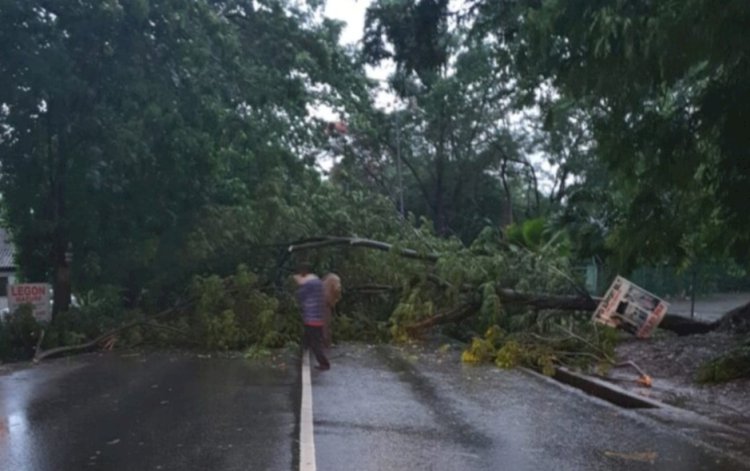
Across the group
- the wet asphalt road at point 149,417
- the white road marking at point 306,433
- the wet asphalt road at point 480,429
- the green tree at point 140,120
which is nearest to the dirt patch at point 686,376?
the wet asphalt road at point 480,429

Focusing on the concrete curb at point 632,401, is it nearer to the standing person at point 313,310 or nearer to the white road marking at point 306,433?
the standing person at point 313,310

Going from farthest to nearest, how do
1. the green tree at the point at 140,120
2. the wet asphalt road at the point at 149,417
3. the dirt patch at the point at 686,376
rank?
the green tree at the point at 140,120 < the dirt patch at the point at 686,376 < the wet asphalt road at the point at 149,417

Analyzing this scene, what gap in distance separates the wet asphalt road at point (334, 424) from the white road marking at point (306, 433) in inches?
3.3

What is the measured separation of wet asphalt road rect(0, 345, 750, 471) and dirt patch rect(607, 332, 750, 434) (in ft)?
3.04

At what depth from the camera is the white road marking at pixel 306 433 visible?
7781 mm

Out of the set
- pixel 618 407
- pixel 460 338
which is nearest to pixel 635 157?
pixel 618 407

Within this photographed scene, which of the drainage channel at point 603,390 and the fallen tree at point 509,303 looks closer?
the drainage channel at point 603,390

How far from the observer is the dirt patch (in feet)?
36.7

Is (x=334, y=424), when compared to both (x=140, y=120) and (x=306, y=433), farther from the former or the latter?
(x=140, y=120)

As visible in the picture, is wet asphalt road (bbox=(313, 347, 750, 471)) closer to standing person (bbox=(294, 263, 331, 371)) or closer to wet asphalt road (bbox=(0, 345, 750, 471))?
wet asphalt road (bbox=(0, 345, 750, 471))

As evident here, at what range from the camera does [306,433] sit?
9.21 m

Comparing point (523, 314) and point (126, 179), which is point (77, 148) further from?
point (523, 314)

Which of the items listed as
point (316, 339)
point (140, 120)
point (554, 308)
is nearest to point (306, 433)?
point (316, 339)

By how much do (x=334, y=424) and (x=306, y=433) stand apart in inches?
29.0
